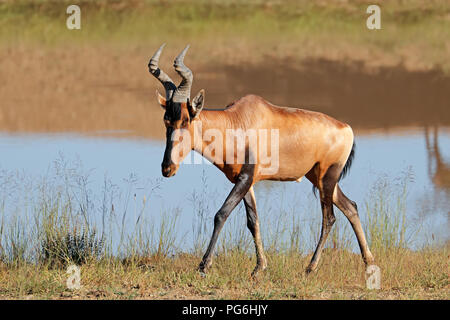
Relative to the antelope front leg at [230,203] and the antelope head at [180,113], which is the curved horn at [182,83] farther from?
the antelope front leg at [230,203]

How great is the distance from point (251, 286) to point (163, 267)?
1.58m

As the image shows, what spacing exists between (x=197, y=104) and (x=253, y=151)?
2.95 ft

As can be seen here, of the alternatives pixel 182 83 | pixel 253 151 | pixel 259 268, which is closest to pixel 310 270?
pixel 259 268

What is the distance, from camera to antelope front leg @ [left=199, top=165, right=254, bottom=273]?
1151cm

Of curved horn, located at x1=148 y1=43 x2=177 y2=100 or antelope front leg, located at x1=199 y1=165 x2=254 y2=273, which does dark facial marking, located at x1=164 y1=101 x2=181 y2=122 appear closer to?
curved horn, located at x1=148 y1=43 x2=177 y2=100

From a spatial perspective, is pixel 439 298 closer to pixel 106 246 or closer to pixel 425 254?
pixel 425 254

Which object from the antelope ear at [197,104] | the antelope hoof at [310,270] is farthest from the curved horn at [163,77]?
the antelope hoof at [310,270]

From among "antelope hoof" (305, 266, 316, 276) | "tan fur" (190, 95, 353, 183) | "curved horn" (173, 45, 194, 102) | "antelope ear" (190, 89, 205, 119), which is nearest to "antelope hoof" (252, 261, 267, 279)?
"antelope hoof" (305, 266, 316, 276)

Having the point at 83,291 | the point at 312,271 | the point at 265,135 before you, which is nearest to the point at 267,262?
the point at 312,271

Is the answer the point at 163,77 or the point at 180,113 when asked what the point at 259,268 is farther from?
the point at 163,77

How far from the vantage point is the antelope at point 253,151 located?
37.2 ft

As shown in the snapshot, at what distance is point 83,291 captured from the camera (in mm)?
11156

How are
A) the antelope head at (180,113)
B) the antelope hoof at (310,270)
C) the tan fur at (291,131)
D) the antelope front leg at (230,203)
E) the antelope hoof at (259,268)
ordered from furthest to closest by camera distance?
the antelope hoof at (310,270)
the antelope hoof at (259,268)
the tan fur at (291,131)
the antelope front leg at (230,203)
the antelope head at (180,113)

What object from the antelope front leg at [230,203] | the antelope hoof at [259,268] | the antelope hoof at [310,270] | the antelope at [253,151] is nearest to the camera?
the antelope at [253,151]
